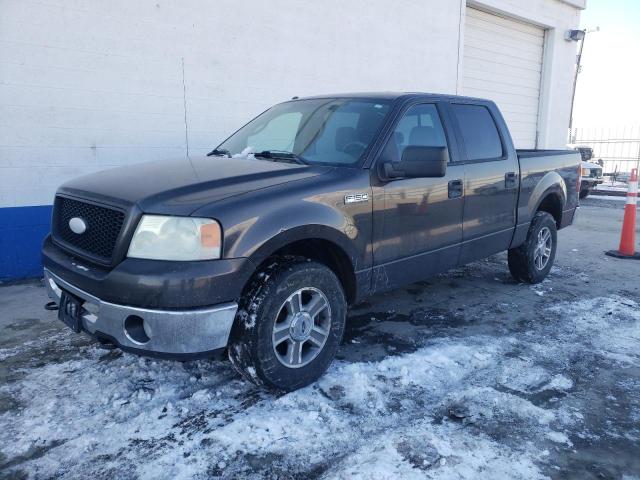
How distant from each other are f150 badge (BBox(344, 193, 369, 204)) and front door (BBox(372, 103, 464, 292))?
0.10 metres

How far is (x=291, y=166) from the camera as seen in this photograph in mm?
3471

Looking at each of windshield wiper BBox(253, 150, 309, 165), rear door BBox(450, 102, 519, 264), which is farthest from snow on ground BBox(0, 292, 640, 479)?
windshield wiper BBox(253, 150, 309, 165)

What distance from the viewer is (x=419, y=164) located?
346cm

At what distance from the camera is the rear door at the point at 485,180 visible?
4.38 metres

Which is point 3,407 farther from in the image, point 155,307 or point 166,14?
point 166,14

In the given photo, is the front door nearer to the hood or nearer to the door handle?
the door handle

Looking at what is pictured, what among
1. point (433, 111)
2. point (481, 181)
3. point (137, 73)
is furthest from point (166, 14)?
point (481, 181)

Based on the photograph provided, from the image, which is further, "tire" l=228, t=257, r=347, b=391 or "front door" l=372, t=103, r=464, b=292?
"front door" l=372, t=103, r=464, b=292

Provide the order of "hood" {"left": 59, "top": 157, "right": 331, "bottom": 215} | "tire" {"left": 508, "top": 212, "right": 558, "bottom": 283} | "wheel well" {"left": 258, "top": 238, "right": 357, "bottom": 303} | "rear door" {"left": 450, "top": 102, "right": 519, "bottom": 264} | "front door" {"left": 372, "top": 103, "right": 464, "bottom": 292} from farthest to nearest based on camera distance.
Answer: "tire" {"left": 508, "top": 212, "right": 558, "bottom": 283} < "rear door" {"left": 450, "top": 102, "right": 519, "bottom": 264} < "front door" {"left": 372, "top": 103, "right": 464, "bottom": 292} < "wheel well" {"left": 258, "top": 238, "right": 357, "bottom": 303} < "hood" {"left": 59, "top": 157, "right": 331, "bottom": 215}

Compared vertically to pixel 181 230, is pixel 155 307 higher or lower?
lower

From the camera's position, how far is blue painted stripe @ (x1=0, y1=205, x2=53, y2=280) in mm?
5461

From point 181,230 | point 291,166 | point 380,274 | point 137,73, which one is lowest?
point 380,274

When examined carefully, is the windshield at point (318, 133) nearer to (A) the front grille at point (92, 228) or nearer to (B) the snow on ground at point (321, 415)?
(A) the front grille at point (92, 228)

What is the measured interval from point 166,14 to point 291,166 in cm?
394
